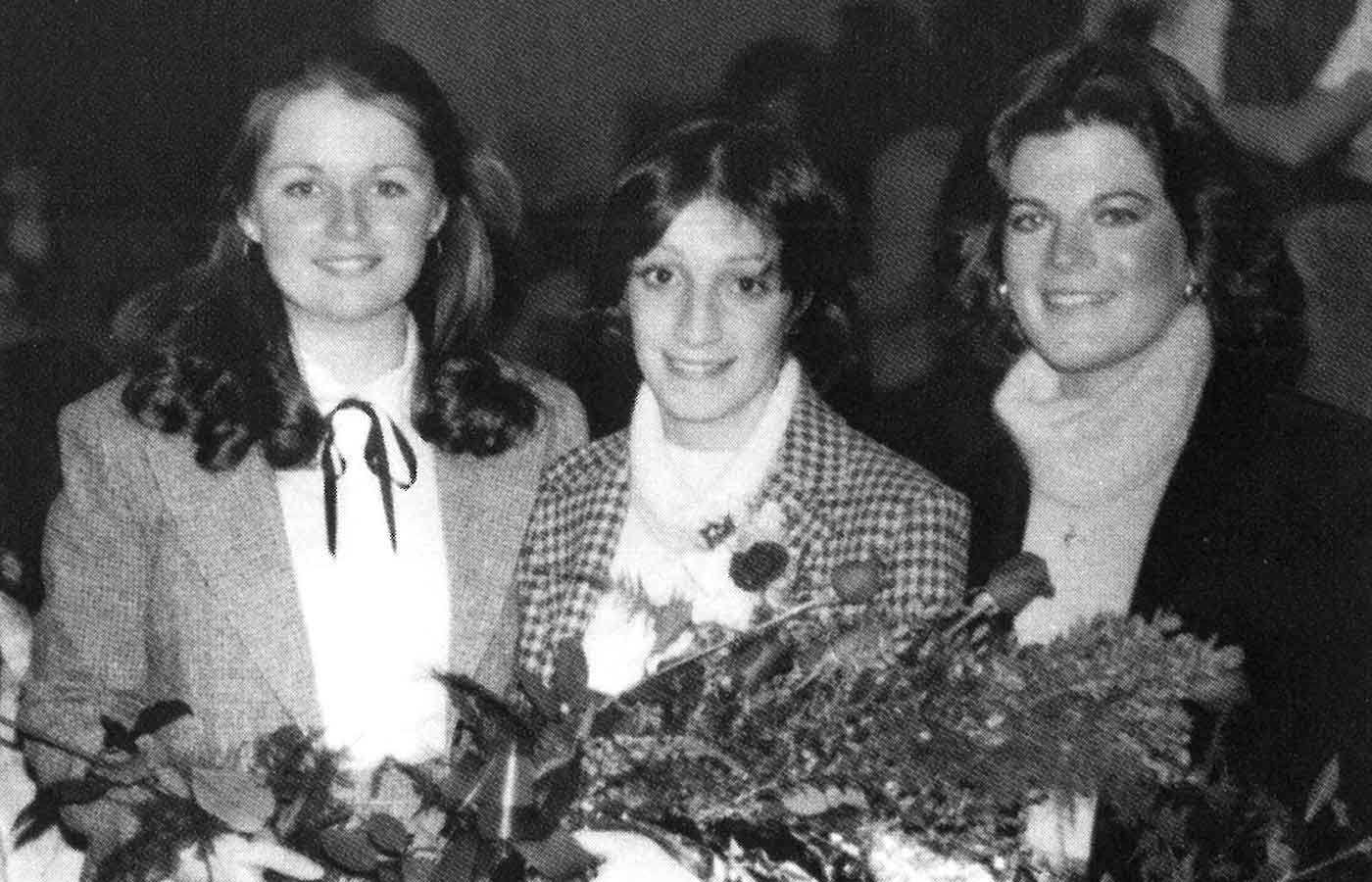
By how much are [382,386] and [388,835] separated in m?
0.56

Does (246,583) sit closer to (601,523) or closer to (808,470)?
(601,523)

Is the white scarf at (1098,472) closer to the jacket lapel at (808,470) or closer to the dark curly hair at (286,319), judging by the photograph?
Answer: the jacket lapel at (808,470)

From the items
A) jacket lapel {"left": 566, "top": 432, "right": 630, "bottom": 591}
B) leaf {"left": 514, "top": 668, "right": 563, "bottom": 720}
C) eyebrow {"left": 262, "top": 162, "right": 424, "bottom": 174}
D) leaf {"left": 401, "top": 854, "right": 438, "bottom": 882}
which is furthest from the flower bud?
eyebrow {"left": 262, "top": 162, "right": 424, "bottom": 174}

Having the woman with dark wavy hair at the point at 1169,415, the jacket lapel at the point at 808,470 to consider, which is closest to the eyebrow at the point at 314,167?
the jacket lapel at the point at 808,470

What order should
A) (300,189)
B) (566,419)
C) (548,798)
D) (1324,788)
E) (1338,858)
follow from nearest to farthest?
(548,798) → (1324,788) → (1338,858) → (300,189) → (566,419)

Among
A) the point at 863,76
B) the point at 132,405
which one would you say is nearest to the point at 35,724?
the point at 132,405

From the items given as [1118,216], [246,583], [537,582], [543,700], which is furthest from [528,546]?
[1118,216]

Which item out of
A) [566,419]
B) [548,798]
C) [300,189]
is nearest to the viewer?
[548,798]

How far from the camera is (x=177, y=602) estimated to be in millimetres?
1435

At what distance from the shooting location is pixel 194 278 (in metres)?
1.50

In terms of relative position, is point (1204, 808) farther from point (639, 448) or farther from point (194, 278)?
point (194, 278)

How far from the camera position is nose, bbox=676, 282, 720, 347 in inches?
53.3

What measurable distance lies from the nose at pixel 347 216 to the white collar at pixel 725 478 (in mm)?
320

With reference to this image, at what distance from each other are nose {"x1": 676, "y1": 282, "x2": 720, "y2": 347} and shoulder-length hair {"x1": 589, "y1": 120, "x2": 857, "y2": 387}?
0.06 metres
